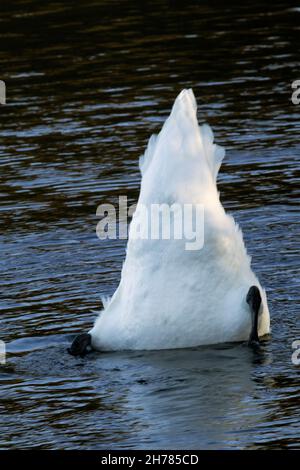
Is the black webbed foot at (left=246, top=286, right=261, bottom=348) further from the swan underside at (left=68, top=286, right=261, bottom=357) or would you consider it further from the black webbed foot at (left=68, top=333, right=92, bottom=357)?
the black webbed foot at (left=68, top=333, right=92, bottom=357)

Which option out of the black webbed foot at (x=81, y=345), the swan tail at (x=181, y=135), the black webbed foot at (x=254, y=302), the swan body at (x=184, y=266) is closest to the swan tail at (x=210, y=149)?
the swan body at (x=184, y=266)

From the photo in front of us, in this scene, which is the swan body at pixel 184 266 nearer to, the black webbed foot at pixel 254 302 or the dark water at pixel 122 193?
the black webbed foot at pixel 254 302

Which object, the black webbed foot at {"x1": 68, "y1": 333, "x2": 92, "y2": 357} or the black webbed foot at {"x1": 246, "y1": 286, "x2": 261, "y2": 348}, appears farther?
the black webbed foot at {"x1": 68, "y1": 333, "x2": 92, "y2": 357}

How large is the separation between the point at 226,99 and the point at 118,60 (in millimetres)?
3098

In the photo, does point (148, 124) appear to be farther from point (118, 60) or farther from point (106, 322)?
point (106, 322)

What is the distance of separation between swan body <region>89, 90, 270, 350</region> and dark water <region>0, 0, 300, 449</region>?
0.23 metres

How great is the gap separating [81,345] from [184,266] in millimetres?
1139

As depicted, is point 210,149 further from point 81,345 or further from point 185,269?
point 81,345

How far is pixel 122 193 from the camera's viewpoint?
1462cm

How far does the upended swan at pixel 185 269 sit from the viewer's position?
938cm

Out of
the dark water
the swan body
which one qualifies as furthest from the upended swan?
the dark water

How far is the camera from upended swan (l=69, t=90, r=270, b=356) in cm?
938

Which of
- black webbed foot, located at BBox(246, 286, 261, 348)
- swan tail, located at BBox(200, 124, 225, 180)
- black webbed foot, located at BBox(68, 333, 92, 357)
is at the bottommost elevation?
black webbed foot, located at BBox(68, 333, 92, 357)

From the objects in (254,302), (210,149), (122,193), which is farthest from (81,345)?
(122,193)
